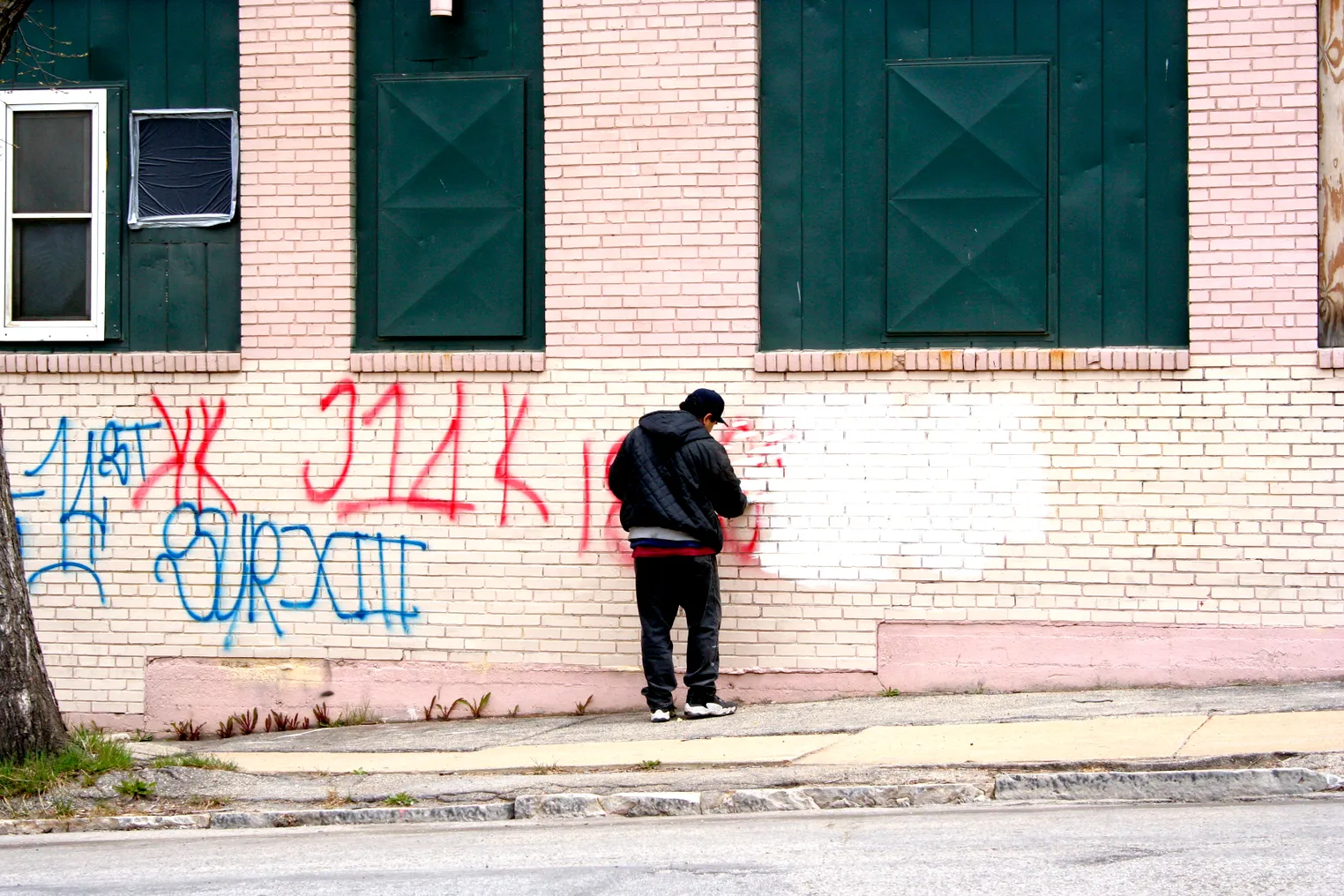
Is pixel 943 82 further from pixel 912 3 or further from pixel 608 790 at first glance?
pixel 608 790

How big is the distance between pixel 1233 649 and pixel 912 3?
4.10 meters

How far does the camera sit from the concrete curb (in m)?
6.30

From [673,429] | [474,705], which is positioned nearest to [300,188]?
[673,429]

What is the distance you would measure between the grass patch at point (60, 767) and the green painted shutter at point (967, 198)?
476 cm

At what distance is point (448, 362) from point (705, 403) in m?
1.67

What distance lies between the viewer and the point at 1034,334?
8.61 meters

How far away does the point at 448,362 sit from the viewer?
891 centimetres

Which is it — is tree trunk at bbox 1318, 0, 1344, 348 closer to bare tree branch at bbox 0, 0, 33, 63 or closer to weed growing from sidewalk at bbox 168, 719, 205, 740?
bare tree branch at bbox 0, 0, 33, 63

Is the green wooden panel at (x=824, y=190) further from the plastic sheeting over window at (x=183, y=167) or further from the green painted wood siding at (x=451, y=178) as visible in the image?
the plastic sheeting over window at (x=183, y=167)

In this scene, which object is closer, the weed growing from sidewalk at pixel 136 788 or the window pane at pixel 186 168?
the weed growing from sidewalk at pixel 136 788

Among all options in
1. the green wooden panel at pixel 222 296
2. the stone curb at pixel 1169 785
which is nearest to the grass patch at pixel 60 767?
the green wooden panel at pixel 222 296

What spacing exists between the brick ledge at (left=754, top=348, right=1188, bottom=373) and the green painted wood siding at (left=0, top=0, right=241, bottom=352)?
343 cm

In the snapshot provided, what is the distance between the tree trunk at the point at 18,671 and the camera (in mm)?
7012

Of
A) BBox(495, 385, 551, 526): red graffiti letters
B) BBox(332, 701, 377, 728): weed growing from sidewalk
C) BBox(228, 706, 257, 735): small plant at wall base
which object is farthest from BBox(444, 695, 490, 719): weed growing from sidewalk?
BBox(228, 706, 257, 735): small plant at wall base
